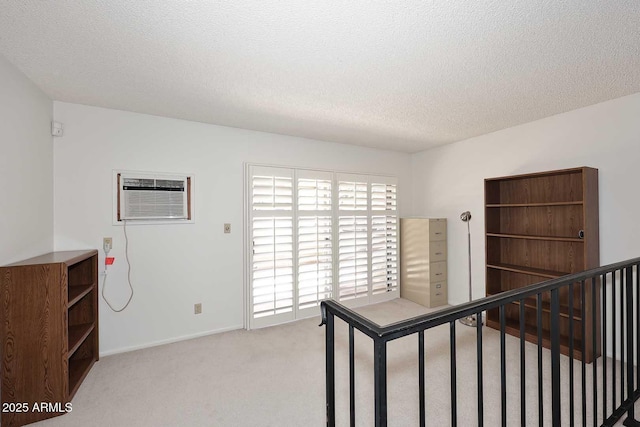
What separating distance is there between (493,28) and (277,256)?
2806 mm

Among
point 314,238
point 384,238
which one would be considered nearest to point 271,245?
point 314,238

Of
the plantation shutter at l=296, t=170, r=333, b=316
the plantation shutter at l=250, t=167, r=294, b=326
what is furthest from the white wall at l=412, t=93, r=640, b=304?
the plantation shutter at l=250, t=167, r=294, b=326

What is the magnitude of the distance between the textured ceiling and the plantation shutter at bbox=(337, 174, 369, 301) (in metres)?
1.28

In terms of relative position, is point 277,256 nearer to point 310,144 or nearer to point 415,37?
point 310,144

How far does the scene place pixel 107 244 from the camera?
2.70 meters

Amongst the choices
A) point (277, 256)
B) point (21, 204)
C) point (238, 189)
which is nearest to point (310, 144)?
point (238, 189)

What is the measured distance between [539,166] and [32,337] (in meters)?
4.64

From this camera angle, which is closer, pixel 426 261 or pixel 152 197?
pixel 152 197

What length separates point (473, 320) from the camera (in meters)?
3.45

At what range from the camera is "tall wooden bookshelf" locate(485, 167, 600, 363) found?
8.50 ft

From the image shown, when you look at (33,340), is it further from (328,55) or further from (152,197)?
(328,55)

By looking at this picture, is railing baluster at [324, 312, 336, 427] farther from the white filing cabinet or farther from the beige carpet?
the white filing cabinet

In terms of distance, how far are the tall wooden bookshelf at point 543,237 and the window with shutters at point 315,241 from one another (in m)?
1.38

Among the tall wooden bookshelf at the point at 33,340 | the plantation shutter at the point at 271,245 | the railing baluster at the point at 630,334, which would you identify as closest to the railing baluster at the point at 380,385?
the railing baluster at the point at 630,334
